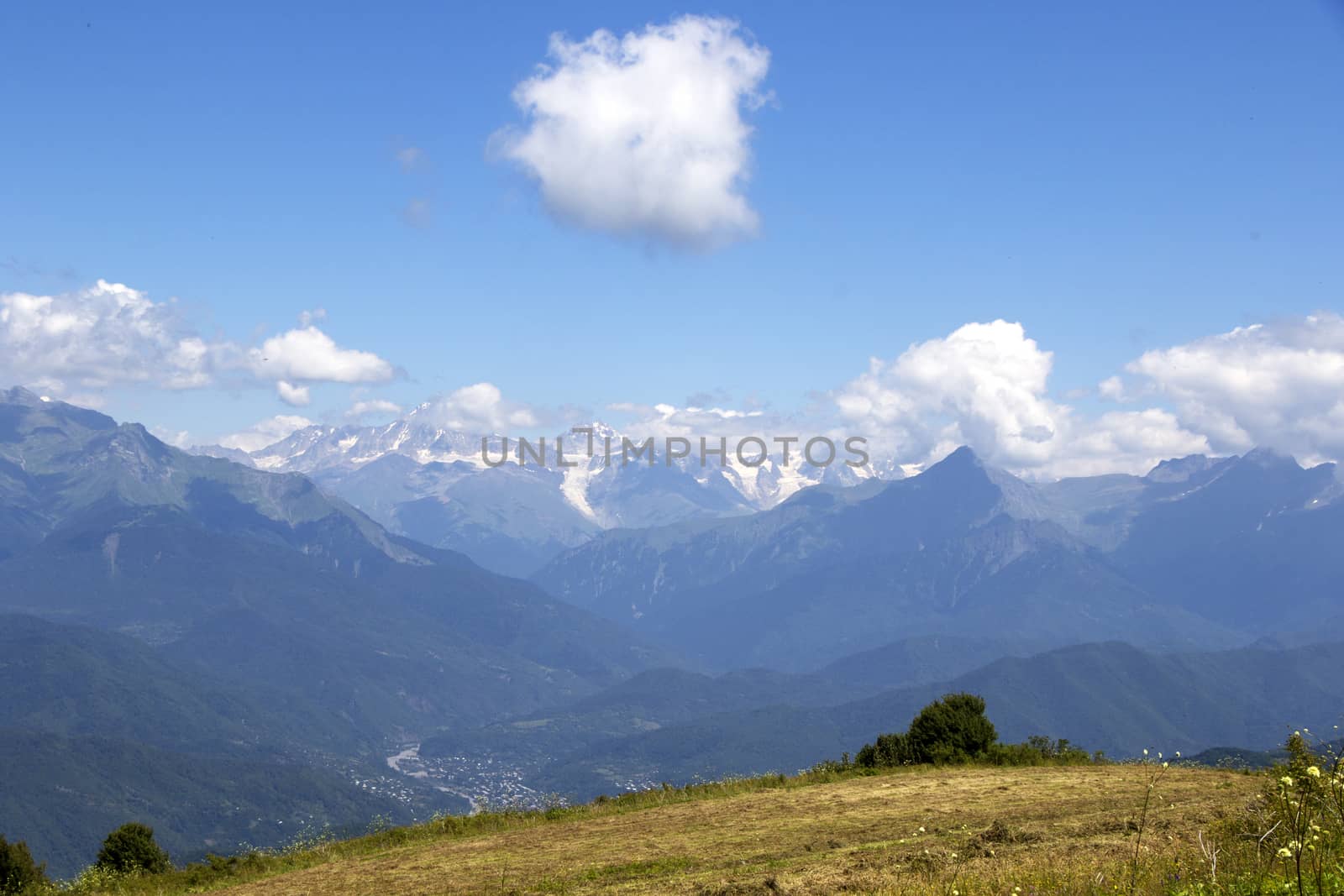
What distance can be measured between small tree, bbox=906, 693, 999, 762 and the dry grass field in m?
4.10

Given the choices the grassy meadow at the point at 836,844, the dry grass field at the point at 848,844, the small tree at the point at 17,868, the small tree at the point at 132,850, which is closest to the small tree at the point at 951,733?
the grassy meadow at the point at 836,844

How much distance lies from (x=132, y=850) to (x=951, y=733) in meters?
36.1

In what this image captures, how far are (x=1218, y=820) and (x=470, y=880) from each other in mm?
17690

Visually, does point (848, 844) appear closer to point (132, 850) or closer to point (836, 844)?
point (836, 844)

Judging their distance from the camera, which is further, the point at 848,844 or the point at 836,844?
the point at 836,844

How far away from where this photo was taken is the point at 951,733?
144 feet

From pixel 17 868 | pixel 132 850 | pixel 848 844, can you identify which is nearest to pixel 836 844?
pixel 848 844

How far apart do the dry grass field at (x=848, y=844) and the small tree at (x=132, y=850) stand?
16055 millimetres

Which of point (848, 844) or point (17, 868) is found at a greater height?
point (848, 844)

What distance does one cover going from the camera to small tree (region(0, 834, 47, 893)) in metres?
37.4

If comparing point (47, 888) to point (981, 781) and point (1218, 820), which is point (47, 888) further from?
point (1218, 820)

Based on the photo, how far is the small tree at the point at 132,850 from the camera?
43750 mm

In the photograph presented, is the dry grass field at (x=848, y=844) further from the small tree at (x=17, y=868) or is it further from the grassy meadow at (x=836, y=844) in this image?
the small tree at (x=17, y=868)

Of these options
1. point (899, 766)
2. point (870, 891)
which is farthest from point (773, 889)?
point (899, 766)
